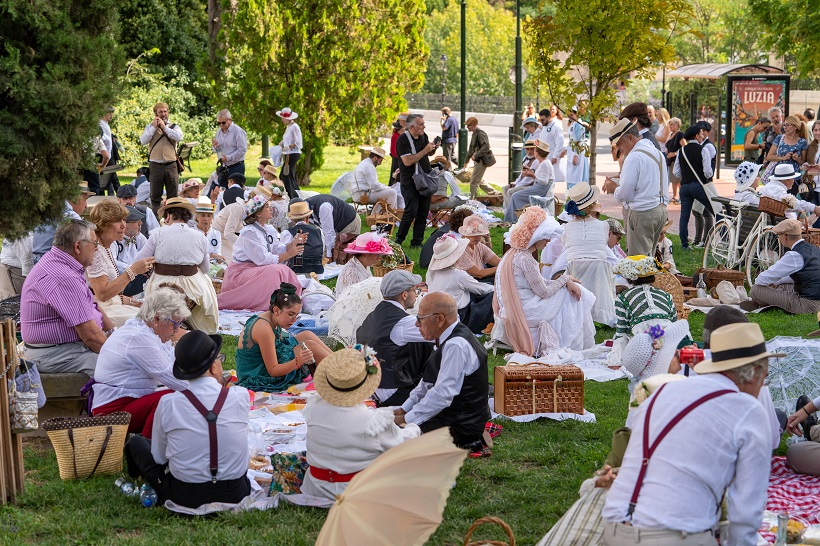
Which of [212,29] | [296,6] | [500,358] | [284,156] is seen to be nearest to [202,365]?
[500,358]

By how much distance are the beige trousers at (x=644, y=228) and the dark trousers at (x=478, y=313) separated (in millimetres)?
2258

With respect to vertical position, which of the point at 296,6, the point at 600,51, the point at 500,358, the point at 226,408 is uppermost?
the point at 296,6

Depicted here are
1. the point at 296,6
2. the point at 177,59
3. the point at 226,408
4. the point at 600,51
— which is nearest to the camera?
the point at 226,408

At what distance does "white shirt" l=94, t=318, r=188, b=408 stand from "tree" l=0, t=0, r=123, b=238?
1.38 metres

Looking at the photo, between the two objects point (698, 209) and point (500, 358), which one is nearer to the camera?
point (500, 358)

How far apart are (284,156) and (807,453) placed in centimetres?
1526

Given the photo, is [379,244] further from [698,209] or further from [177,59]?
[177,59]

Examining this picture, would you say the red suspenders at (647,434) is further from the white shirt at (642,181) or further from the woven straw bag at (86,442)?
the white shirt at (642,181)

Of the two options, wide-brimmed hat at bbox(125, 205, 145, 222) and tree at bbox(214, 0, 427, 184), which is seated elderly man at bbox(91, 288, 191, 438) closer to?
wide-brimmed hat at bbox(125, 205, 145, 222)

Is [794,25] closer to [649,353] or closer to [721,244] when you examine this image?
[721,244]

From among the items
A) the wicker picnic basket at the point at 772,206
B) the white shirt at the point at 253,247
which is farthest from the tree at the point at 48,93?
the wicker picnic basket at the point at 772,206

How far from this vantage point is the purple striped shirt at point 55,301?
299 inches

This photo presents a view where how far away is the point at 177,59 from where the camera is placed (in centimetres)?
2933

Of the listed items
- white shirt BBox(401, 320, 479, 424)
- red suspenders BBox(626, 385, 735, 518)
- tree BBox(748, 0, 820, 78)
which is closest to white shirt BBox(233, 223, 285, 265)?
white shirt BBox(401, 320, 479, 424)
